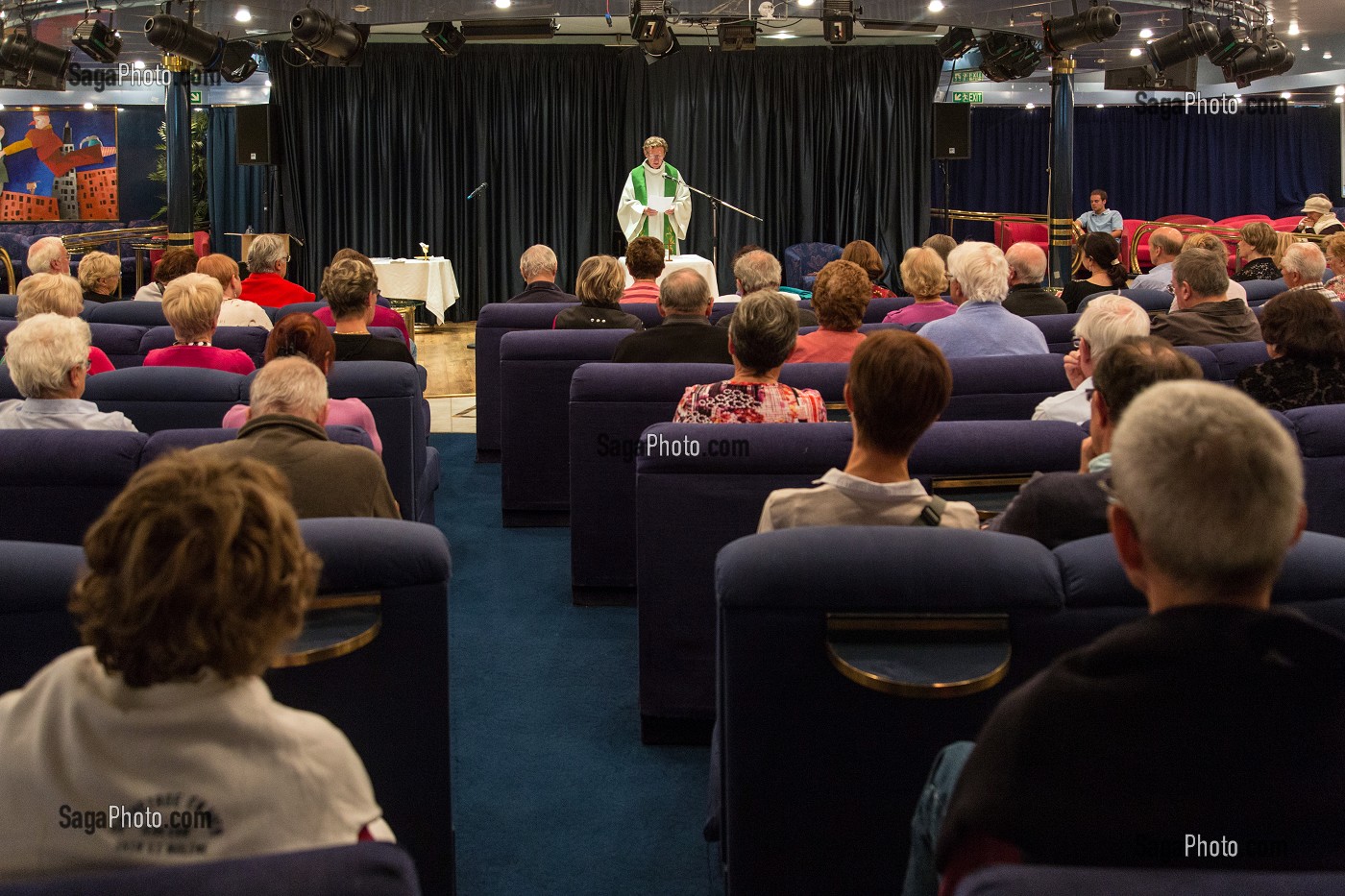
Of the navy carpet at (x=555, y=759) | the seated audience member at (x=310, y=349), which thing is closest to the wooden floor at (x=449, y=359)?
the navy carpet at (x=555, y=759)

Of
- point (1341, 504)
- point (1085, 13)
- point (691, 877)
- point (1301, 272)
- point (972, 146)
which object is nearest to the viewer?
point (691, 877)

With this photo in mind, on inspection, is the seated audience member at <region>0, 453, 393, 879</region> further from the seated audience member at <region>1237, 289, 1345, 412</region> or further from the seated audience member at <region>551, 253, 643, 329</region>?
the seated audience member at <region>551, 253, 643, 329</region>

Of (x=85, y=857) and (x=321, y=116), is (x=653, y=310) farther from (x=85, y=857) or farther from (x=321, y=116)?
(x=321, y=116)

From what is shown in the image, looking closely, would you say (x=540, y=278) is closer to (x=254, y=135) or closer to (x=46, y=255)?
(x=46, y=255)

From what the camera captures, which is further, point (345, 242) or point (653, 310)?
point (345, 242)

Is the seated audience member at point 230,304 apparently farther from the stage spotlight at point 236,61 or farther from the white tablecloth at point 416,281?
the stage spotlight at point 236,61

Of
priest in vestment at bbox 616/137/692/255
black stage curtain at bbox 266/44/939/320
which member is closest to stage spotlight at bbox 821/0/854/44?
priest in vestment at bbox 616/137/692/255

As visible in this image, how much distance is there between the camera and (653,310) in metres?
6.25

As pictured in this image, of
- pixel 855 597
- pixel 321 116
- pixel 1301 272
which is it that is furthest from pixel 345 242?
pixel 855 597

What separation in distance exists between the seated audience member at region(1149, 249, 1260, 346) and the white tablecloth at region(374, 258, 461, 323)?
7.31 metres

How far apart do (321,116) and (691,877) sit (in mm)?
11872

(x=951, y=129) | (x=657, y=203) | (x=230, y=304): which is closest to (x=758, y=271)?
(x=230, y=304)

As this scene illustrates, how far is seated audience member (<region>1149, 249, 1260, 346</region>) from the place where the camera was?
197 inches

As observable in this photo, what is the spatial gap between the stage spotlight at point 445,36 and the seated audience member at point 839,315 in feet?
26.0
